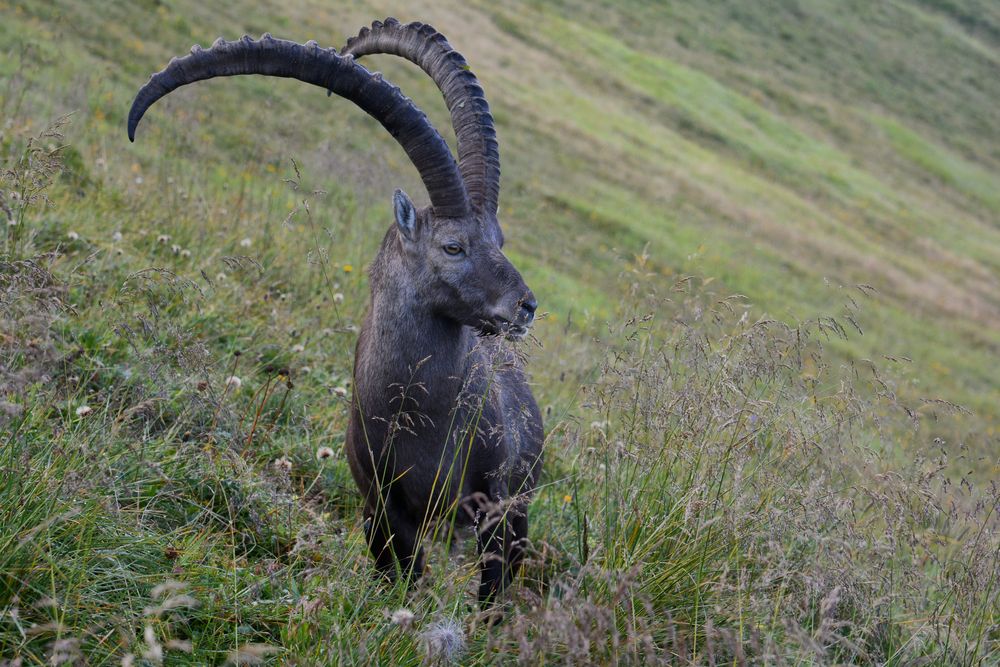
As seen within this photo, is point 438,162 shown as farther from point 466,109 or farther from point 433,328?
point 433,328

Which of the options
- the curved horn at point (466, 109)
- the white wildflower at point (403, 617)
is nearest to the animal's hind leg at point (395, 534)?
the white wildflower at point (403, 617)

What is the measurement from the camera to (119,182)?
945 cm

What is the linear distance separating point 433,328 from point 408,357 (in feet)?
0.78

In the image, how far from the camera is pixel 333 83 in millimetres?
5090

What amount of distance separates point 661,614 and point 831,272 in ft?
100

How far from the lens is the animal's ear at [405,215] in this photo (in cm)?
545

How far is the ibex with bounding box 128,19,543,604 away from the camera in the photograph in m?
5.16

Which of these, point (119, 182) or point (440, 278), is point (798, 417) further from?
point (119, 182)

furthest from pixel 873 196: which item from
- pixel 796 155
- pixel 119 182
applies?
pixel 119 182

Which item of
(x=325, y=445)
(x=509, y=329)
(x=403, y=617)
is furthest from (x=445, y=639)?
(x=325, y=445)

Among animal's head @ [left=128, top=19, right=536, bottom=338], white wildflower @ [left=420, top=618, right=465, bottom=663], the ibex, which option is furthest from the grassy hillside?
animal's head @ [left=128, top=19, right=536, bottom=338]

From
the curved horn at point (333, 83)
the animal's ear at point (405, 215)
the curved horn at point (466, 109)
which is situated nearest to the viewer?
the curved horn at point (333, 83)

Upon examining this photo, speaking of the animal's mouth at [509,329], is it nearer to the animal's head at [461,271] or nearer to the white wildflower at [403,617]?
the animal's head at [461,271]

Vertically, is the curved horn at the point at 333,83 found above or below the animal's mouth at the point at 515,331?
above
